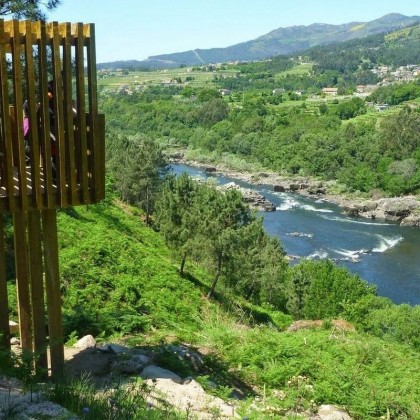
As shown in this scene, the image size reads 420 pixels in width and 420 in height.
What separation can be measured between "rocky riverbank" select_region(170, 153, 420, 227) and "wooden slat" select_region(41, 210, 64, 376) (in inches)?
1875

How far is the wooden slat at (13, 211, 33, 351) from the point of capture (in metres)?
6.74

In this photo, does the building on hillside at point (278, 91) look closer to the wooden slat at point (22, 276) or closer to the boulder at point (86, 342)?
the boulder at point (86, 342)

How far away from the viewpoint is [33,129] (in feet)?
19.7

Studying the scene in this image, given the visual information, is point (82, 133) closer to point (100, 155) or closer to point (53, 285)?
point (100, 155)

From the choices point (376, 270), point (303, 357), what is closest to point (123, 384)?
point (303, 357)

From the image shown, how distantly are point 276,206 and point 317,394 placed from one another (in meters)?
49.1

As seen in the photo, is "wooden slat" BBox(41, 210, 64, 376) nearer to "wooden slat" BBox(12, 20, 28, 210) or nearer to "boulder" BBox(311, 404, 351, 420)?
"wooden slat" BBox(12, 20, 28, 210)

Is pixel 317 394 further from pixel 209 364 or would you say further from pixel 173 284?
pixel 173 284

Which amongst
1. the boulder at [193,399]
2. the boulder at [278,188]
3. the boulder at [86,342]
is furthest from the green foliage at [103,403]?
the boulder at [278,188]

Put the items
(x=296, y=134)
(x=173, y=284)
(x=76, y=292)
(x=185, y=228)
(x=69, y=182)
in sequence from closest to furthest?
(x=69, y=182), (x=76, y=292), (x=173, y=284), (x=185, y=228), (x=296, y=134)

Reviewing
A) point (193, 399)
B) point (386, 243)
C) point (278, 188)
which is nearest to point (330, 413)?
point (193, 399)

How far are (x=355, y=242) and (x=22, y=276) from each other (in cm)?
3997

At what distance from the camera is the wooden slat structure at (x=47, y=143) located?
19.3 ft

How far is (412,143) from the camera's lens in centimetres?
7425
